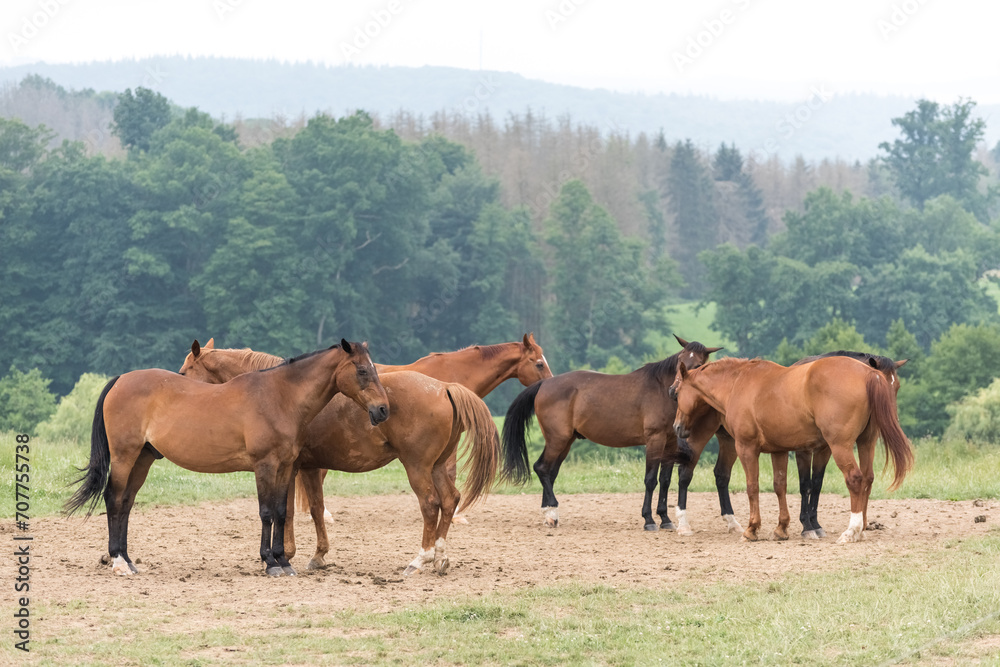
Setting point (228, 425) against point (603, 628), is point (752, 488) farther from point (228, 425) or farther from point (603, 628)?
point (228, 425)

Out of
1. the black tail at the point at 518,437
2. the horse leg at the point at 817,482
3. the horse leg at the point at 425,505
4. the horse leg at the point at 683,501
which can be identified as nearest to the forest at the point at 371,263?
the black tail at the point at 518,437

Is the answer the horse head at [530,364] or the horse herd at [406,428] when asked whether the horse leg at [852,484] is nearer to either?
the horse herd at [406,428]

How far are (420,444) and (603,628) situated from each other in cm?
278

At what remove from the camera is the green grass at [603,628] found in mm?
6848

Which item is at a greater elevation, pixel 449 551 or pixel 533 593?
pixel 533 593

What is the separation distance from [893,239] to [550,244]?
24991mm

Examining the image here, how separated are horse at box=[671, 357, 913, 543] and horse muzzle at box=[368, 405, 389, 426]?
3877 mm

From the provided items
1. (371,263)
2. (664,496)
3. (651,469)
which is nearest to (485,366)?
(651,469)

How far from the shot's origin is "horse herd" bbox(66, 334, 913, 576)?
9.60m

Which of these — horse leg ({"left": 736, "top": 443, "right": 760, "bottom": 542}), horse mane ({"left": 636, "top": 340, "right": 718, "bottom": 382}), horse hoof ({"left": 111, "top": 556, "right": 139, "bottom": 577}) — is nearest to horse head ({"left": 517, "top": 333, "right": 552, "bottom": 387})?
horse mane ({"left": 636, "top": 340, "right": 718, "bottom": 382})

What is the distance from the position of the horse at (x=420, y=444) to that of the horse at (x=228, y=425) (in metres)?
0.32

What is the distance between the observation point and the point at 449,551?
11.0 m

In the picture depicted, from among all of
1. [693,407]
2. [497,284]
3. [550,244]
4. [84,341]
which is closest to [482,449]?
[693,407]

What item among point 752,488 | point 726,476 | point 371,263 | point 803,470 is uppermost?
point 371,263
